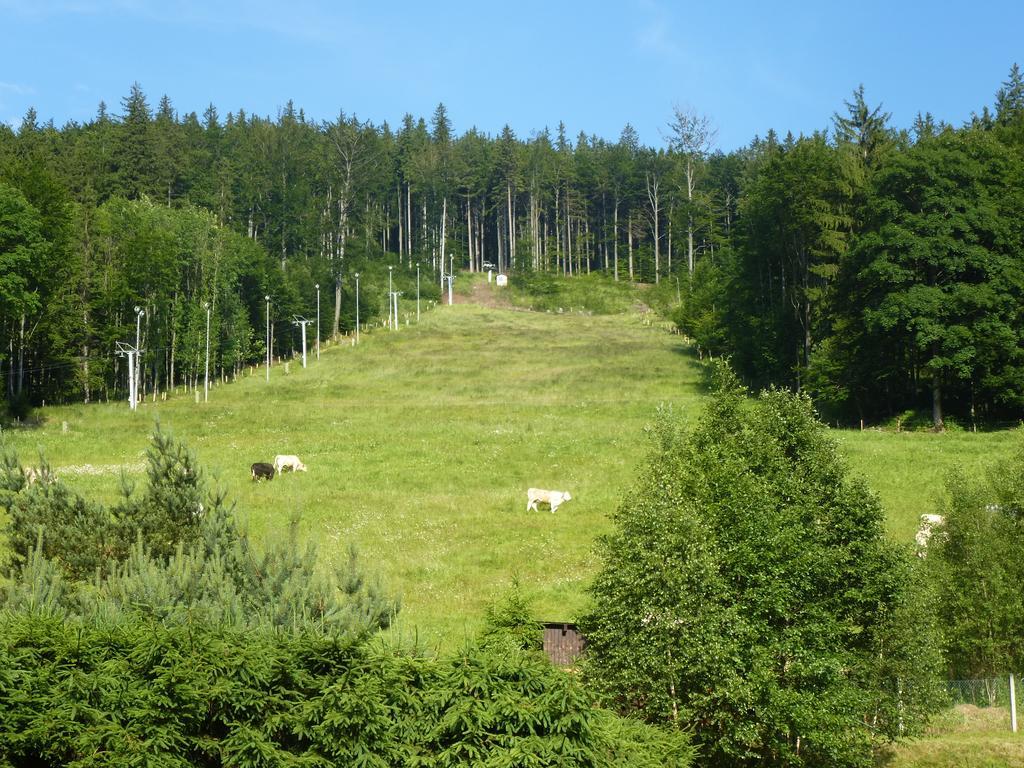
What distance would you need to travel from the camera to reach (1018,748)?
23078 mm

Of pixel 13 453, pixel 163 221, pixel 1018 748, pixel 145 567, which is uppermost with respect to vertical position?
pixel 163 221

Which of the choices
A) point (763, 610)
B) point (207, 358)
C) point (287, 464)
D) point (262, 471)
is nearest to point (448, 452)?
point (287, 464)

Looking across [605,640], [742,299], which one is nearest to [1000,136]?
[742,299]

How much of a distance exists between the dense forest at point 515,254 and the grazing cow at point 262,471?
2504 cm

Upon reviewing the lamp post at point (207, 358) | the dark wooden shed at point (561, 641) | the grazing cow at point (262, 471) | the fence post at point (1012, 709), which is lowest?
the fence post at point (1012, 709)

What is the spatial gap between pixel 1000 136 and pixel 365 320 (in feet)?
231

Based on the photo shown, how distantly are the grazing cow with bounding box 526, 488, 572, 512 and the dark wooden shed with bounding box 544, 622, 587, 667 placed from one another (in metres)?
16.3

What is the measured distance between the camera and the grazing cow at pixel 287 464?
47.8 meters

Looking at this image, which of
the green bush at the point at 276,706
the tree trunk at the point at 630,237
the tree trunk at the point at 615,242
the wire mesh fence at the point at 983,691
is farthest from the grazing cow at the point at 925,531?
the tree trunk at the point at 630,237

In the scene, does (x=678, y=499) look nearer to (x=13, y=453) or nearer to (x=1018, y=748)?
(x=1018, y=748)

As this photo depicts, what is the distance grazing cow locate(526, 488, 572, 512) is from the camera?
4122cm

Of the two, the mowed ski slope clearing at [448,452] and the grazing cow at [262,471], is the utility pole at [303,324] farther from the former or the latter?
the grazing cow at [262,471]

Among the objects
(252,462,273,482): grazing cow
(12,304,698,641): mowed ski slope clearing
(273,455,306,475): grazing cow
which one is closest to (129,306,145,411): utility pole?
(12,304,698,641): mowed ski slope clearing

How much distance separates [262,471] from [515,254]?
11927 cm
